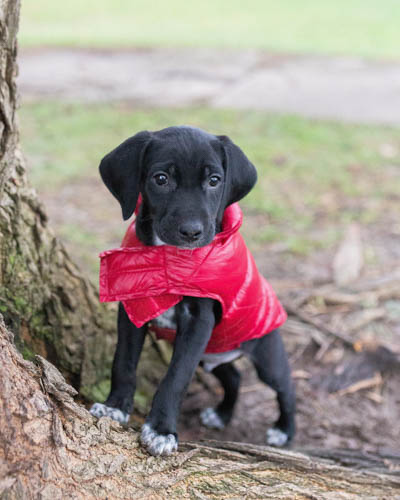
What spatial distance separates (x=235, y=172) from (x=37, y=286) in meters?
1.25

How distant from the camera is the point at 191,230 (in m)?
2.95

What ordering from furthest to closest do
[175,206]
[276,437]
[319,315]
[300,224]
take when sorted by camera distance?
1. [300,224]
2. [319,315]
3. [276,437]
4. [175,206]

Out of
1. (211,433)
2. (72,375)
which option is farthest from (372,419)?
(72,375)

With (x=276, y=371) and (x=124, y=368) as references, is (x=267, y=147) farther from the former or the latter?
(x=124, y=368)

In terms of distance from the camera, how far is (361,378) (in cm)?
448

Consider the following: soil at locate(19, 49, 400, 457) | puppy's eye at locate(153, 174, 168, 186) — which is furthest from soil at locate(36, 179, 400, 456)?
puppy's eye at locate(153, 174, 168, 186)

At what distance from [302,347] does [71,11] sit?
23.1 meters

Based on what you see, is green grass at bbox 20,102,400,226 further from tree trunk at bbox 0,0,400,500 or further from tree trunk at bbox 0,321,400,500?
tree trunk at bbox 0,321,400,500

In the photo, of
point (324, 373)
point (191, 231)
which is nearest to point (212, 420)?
point (324, 373)

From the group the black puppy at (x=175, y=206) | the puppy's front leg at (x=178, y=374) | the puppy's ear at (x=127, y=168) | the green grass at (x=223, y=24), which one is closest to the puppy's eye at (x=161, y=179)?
the black puppy at (x=175, y=206)

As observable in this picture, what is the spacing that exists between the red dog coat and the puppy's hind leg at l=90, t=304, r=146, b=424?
0.15 m

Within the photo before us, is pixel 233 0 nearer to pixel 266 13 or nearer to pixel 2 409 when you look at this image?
pixel 266 13

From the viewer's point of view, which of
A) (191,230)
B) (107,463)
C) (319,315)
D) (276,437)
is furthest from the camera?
(319,315)

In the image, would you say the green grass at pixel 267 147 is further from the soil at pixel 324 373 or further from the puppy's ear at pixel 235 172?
the puppy's ear at pixel 235 172
